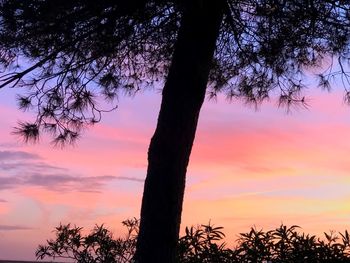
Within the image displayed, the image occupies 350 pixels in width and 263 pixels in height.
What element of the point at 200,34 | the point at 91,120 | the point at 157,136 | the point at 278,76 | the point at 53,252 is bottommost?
the point at 53,252

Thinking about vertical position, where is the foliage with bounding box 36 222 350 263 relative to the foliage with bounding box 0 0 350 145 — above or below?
below

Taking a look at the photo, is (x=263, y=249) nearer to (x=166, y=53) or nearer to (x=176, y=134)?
(x=176, y=134)

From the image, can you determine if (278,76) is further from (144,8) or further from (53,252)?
(53,252)

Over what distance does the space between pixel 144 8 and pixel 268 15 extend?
1587 mm

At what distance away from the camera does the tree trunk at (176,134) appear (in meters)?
6.04

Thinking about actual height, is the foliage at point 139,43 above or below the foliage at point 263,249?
above

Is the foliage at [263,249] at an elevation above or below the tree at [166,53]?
below

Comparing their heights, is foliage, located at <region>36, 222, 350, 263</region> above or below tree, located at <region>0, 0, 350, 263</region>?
below

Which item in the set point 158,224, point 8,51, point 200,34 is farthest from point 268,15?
point 8,51

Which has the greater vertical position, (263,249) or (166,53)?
(166,53)

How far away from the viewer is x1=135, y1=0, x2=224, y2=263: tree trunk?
6039 millimetres

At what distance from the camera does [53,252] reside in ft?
21.5

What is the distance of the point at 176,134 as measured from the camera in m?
6.34


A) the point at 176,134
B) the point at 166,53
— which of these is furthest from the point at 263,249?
the point at 166,53
